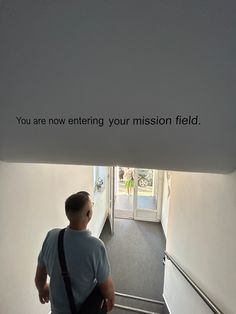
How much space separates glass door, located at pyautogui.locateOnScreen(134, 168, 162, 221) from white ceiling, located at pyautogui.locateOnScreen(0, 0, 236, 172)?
167 inches

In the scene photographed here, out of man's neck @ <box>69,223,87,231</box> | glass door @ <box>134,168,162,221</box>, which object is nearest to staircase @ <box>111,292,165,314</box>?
man's neck @ <box>69,223,87,231</box>

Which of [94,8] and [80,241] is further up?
[94,8]

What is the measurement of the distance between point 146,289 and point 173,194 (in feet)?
5.30

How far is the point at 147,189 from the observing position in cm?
563

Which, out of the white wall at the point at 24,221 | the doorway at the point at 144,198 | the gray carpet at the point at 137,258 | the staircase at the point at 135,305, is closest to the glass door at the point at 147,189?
the doorway at the point at 144,198

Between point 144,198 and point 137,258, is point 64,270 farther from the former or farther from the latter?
point 144,198

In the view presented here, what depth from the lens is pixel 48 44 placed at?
33.9 inches

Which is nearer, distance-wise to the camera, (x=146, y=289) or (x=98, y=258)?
(x=98, y=258)

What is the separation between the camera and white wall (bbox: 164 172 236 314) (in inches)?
49.8

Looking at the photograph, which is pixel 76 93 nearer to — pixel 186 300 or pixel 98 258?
pixel 98 258

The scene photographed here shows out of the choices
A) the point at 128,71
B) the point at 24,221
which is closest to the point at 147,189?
the point at 24,221

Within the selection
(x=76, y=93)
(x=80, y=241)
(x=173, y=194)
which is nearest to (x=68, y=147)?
(x=76, y=93)

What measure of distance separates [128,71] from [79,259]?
1.13 meters

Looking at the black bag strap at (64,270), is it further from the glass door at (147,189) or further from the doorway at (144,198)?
the glass door at (147,189)
